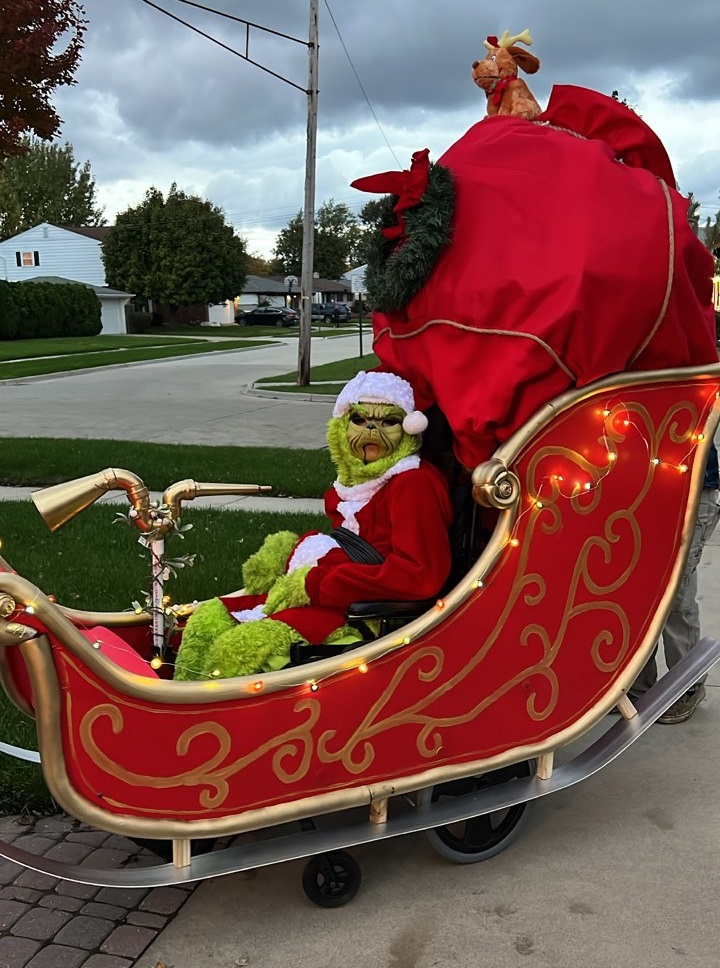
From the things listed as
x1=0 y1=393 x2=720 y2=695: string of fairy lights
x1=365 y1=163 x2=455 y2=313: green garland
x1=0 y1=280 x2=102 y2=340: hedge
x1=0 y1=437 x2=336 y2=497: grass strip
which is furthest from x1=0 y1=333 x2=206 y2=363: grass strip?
x1=0 y1=393 x2=720 y2=695: string of fairy lights

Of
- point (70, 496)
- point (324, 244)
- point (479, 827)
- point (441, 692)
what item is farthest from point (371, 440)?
point (324, 244)

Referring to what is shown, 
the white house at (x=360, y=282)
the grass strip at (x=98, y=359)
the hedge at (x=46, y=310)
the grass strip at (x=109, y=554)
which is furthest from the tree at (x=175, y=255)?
the grass strip at (x=109, y=554)

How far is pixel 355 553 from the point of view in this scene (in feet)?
9.20

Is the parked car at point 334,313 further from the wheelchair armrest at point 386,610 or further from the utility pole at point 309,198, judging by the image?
the wheelchair armrest at point 386,610

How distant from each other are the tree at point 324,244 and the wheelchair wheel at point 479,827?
8102 centimetres

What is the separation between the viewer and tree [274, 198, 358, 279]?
284 ft

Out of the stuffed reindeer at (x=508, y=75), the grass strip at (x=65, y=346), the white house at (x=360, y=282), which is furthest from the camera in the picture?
the grass strip at (x=65, y=346)

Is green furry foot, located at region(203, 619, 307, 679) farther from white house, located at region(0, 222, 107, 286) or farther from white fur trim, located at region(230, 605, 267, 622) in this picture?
white house, located at region(0, 222, 107, 286)

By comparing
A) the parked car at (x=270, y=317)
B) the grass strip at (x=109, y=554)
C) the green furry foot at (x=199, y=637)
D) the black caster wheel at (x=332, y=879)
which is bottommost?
the parked car at (x=270, y=317)

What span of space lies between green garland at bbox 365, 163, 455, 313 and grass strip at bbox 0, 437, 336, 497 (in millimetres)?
4943

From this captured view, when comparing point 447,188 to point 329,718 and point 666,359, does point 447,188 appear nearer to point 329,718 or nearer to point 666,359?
point 666,359

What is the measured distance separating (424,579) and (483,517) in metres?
0.42

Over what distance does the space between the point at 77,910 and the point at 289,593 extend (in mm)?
1094

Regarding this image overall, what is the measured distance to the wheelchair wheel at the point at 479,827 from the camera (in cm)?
275
